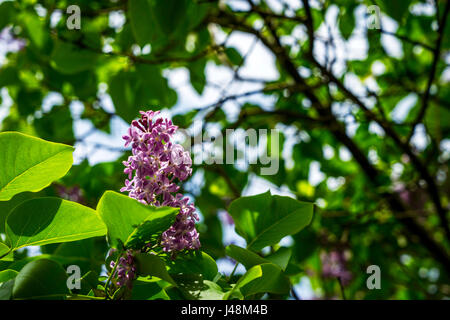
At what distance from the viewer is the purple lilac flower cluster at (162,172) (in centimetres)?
62

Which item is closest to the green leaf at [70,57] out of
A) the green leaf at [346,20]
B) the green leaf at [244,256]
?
the green leaf at [346,20]

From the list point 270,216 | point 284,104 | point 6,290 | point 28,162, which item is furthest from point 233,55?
point 6,290

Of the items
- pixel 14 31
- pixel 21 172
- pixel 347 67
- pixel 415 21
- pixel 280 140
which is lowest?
pixel 21 172

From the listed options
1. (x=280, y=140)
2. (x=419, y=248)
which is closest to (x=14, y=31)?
(x=280, y=140)

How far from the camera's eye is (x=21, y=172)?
0.57 metres

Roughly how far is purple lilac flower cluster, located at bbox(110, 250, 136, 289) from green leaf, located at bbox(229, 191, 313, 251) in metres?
0.17

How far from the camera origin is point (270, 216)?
70 cm

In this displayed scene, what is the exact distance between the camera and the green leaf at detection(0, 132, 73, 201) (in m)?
0.56

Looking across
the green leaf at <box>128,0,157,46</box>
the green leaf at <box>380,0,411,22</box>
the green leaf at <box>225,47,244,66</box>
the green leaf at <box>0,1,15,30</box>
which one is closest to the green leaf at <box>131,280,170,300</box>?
the green leaf at <box>128,0,157,46</box>

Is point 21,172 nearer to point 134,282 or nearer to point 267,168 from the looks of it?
point 134,282

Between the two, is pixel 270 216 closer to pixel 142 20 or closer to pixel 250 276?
pixel 250 276

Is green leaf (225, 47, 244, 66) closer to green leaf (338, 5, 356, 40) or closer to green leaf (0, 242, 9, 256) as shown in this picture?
green leaf (338, 5, 356, 40)

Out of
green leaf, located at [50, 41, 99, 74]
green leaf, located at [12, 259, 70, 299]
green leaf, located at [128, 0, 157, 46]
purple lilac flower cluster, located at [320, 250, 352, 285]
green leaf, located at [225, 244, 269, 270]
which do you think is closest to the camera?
green leaf, located at [12, 259, 70, 299]
